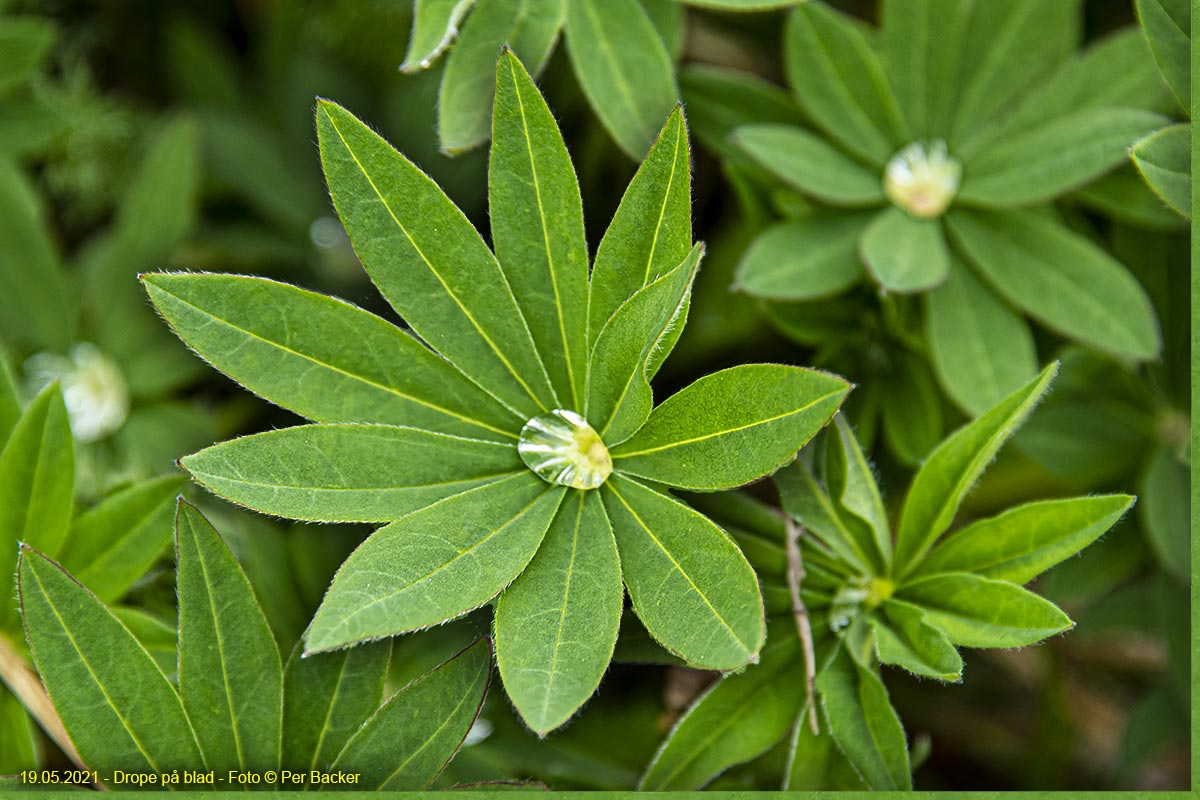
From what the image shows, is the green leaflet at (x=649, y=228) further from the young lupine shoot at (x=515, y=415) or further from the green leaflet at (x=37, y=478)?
the green leaflet at (x=37, y=478)

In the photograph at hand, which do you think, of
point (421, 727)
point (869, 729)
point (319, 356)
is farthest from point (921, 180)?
point (421, 727)

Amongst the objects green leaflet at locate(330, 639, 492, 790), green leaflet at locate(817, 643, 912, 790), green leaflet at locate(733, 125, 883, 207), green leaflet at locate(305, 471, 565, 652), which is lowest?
green leaflet at locate(817, 643, 912, 790)

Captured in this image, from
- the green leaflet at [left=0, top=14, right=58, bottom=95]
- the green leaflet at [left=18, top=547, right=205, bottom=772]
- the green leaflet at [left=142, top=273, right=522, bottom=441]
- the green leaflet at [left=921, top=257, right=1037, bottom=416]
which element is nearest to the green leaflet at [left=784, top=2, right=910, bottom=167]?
the green leaflet at [left=921, top=257, right=1037, bottom=416]

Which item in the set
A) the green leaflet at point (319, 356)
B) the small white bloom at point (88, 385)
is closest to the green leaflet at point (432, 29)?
the green leaflet at point (319, 356)

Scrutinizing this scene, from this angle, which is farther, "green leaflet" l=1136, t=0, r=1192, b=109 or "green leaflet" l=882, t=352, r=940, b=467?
"green leaflet" l=882, t=352, r=940, b=467

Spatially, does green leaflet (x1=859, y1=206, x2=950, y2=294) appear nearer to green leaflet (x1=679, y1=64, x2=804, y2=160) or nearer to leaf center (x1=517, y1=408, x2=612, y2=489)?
green leaflet (x1=679, y1=64, x2=804, y2=160)

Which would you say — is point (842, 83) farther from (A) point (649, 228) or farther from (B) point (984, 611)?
(B) point (984, 611)

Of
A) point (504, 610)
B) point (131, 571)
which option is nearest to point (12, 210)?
point (131, 571)
